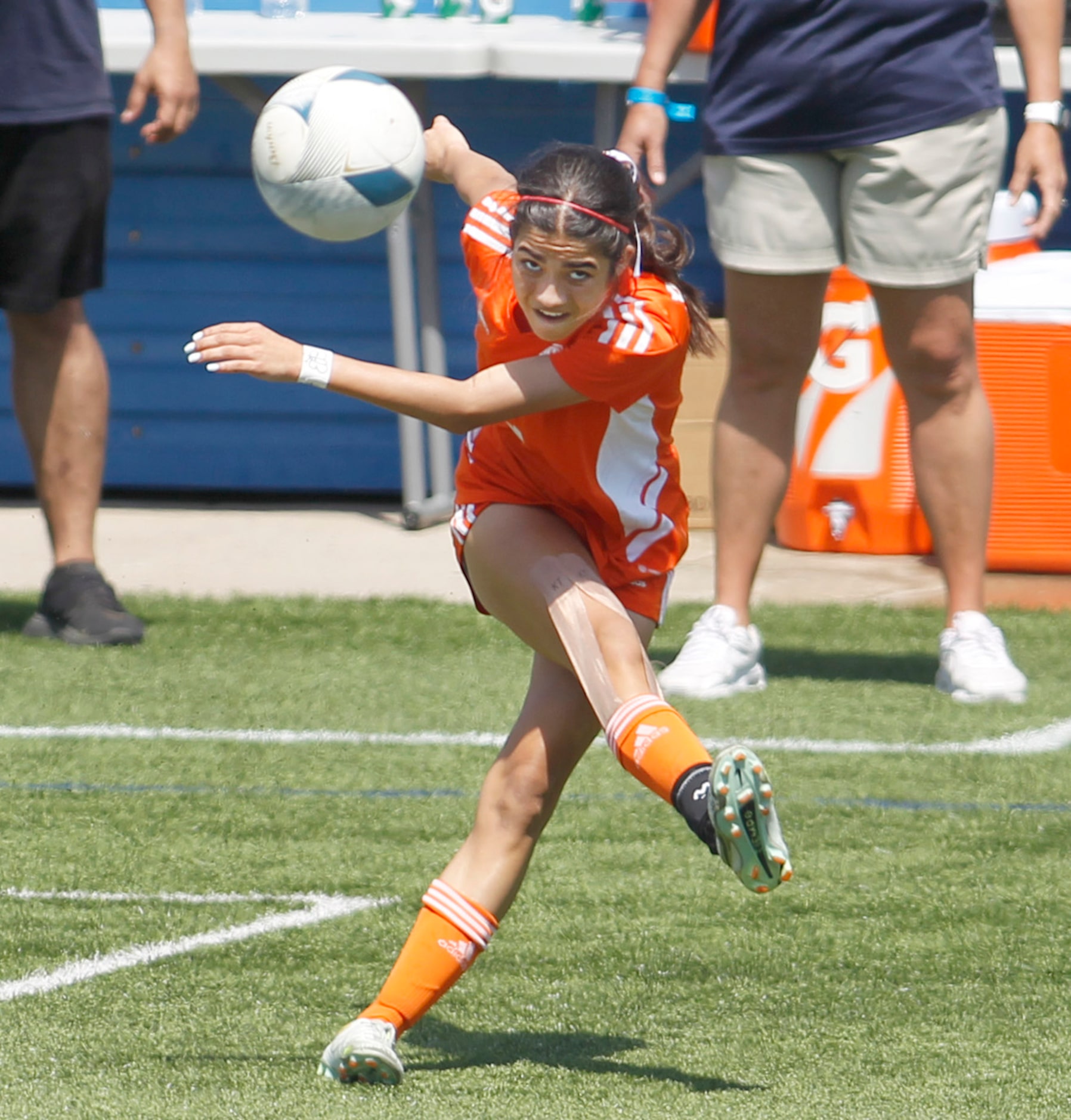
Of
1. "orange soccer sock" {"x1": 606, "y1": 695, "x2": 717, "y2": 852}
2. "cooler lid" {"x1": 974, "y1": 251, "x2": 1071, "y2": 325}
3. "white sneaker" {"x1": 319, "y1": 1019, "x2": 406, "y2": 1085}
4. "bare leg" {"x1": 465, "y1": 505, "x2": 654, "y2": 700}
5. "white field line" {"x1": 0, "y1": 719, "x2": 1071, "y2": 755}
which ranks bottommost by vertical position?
"white field line" {"x1": 0, "y1": 719, "x2": 1071, "y2": 755}

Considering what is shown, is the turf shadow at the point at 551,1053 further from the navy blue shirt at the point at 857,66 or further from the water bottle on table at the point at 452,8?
the water bottle on table at the point at 452,8

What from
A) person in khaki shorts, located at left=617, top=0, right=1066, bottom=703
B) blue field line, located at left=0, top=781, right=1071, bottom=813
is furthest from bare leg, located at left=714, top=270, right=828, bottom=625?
blue field line, located at left=0, top=781, right=1071, bottom=813

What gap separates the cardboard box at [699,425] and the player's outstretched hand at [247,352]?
4838 millimetres

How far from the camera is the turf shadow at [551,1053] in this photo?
115 inches

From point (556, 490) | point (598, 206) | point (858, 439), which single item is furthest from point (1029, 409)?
point (598, 206)

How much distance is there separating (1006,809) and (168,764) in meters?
1.83

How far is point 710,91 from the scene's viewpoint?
5.18m

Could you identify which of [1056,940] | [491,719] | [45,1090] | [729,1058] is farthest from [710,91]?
[45,1090]

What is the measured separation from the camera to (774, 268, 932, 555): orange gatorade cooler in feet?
24.0

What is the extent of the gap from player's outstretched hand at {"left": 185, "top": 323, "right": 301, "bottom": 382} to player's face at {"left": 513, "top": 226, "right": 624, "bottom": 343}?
423 mm

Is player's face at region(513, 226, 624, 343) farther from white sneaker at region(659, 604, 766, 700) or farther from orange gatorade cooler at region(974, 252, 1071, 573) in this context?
orange gatorade cooler at region(974, 252, 1071, 573)

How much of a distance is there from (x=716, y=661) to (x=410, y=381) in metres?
2.30

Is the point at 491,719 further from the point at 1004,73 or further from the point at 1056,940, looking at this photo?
the point at 1004,73

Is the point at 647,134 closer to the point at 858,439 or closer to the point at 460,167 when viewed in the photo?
the point at 460,167
